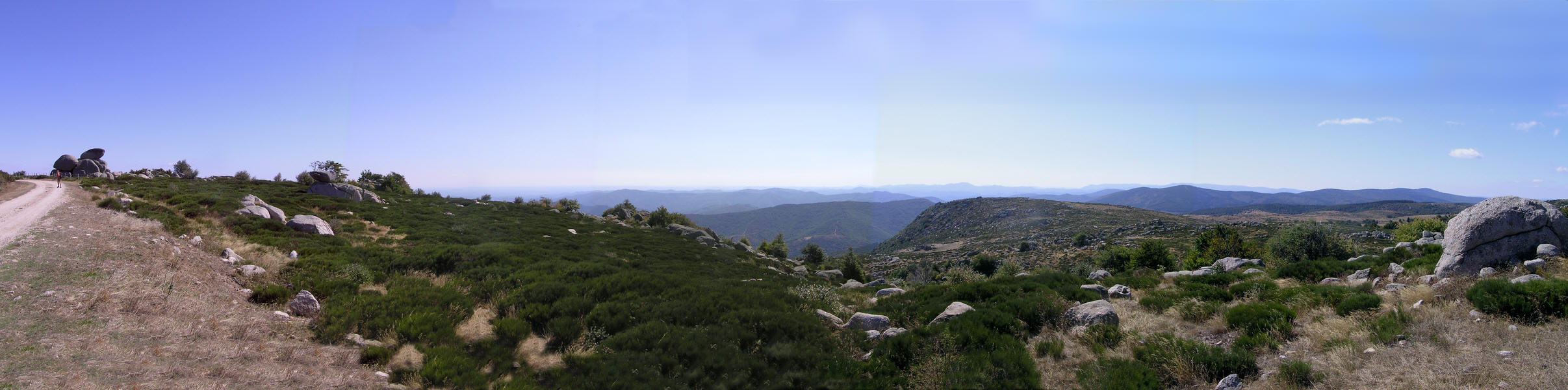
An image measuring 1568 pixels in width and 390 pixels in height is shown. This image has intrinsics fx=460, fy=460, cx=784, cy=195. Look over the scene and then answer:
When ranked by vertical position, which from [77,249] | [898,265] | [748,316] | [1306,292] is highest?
[77,249]

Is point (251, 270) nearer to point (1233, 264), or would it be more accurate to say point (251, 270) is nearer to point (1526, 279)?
point (1526, 279)

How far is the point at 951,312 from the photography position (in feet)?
38.9

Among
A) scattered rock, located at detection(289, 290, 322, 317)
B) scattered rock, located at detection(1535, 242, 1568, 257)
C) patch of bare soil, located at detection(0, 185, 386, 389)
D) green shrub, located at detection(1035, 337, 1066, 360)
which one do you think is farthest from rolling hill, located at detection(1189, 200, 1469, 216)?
scattered rock, located at detection(289, 290, 322, 317)

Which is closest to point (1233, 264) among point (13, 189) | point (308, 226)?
point (308, 226)

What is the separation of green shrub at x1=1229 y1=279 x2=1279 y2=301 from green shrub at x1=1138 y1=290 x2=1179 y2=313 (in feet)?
4.82

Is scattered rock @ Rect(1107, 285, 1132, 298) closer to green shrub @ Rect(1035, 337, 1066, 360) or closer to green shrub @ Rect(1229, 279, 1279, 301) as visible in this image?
green shrub @ Rect(1229, 279, 1279, 301)

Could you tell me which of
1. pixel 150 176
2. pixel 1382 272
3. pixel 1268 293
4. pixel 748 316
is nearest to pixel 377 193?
pixel 150 176

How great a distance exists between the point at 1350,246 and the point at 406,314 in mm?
36203

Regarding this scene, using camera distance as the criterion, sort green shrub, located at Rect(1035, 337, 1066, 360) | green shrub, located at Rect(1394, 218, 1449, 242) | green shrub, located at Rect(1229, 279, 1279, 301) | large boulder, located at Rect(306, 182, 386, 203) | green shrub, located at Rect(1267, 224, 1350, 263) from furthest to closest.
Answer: large boulder, located at Rect(306, 182, 386, 203) → green shrub, located at Rect(1394, 218, 1449, 242) → green shrub, located at Rect(1267, 224, 1350, 263) → green shrub, located at Rect(1229, 279, 1279, 301) → green shrub, located at Rect(1035, 337, 1066, 360)

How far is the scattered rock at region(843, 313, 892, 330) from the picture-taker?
38.1ft

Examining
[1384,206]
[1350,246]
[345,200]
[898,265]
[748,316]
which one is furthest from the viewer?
[1384,206]

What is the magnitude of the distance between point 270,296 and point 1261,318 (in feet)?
71.2

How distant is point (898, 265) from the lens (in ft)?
153

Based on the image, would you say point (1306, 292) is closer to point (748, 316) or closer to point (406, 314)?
point (748, 316)
